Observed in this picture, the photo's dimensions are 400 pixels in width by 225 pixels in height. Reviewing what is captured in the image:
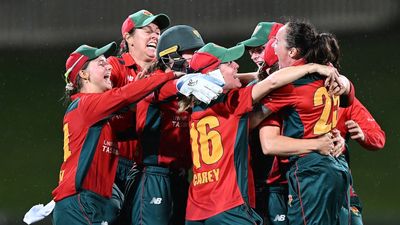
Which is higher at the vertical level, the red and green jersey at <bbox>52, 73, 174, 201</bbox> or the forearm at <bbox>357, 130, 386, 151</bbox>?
the red and green jersey at <bbox>52, 73, 174, 201</bbox>

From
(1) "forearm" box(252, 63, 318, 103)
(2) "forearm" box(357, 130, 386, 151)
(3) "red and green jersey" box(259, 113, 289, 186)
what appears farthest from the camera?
(2) "forearm" box(357, 130, 386, 151)

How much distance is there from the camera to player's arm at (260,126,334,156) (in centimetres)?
397

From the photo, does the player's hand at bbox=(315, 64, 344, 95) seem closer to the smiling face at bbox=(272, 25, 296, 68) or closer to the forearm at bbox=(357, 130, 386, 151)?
the smiling face at bbox=(272, 25, 296, 68)

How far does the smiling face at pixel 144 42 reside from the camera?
5383 mm

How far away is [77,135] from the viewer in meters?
4.29

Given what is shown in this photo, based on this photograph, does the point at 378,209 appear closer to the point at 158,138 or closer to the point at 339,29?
the point at 339,29

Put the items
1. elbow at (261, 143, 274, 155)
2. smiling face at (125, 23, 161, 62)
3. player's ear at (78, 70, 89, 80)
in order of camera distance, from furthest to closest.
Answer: smiling face at (125, 23, 161, 62) → player's ear at (78, 70, 89, 80) → elbow at (261, 143, 274, 155)

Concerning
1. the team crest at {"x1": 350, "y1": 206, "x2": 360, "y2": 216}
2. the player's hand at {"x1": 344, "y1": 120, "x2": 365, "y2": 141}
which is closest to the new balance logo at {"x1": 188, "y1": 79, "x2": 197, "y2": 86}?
the player's hand at {"x1": 344, "y1": 120, "x2": 365, "y2": 141}

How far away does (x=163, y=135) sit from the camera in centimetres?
452

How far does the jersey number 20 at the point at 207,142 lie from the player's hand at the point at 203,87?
186mm

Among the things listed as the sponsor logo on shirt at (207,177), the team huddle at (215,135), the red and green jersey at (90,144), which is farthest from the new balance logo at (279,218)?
the red and green jersey at (90,144)

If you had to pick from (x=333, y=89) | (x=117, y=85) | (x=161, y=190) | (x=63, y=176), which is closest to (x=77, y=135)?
(x=63, y=176)

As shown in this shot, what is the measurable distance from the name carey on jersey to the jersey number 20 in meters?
0.56

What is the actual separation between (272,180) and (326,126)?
56cm
